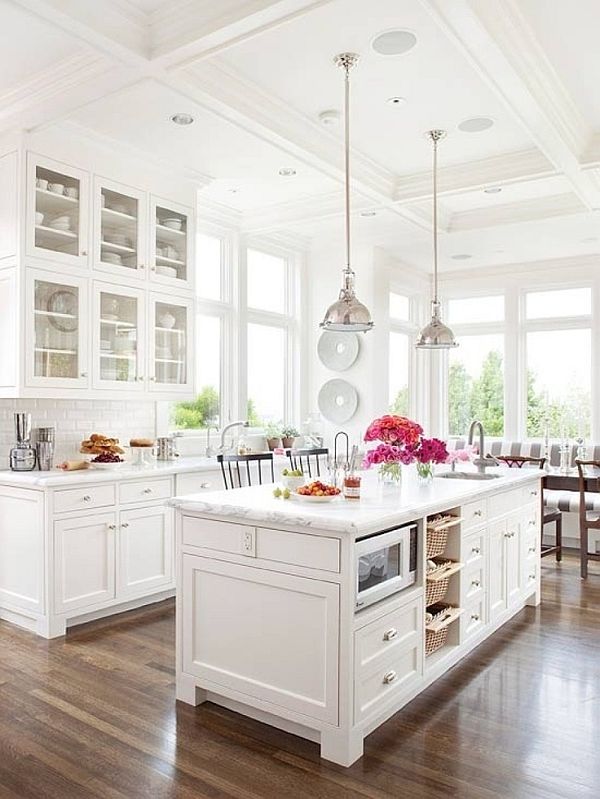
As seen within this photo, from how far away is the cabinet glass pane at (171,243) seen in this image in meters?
4.89

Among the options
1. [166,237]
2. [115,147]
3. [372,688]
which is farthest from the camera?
[166,237]

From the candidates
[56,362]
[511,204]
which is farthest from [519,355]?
[56,362]

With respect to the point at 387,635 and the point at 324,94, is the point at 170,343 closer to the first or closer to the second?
the point at 324,94

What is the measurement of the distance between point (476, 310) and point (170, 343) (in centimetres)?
432

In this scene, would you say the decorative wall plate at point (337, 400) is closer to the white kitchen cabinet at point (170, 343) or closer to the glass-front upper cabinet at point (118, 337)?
the white kitchen cabinet at point (170, 343)

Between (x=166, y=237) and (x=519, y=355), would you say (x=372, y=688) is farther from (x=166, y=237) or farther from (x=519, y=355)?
(x=519, y=355)

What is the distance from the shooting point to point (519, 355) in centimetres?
770

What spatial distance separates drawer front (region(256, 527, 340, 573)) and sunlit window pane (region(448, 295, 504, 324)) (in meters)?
5.88

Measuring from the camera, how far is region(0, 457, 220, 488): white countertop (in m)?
3.86

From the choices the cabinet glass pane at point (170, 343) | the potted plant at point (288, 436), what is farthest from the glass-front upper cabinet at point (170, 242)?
the potted plant at point (288, 436)

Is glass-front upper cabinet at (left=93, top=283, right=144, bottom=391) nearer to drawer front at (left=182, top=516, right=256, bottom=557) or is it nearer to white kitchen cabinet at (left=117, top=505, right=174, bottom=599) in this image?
white kitchen cabinet at (left=117, top=505, right=174, bottom=599)

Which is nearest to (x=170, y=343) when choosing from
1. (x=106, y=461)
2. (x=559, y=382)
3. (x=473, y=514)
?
(x=106, y=461)

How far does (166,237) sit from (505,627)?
344 centimetres

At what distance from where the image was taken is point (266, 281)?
6.69 m
